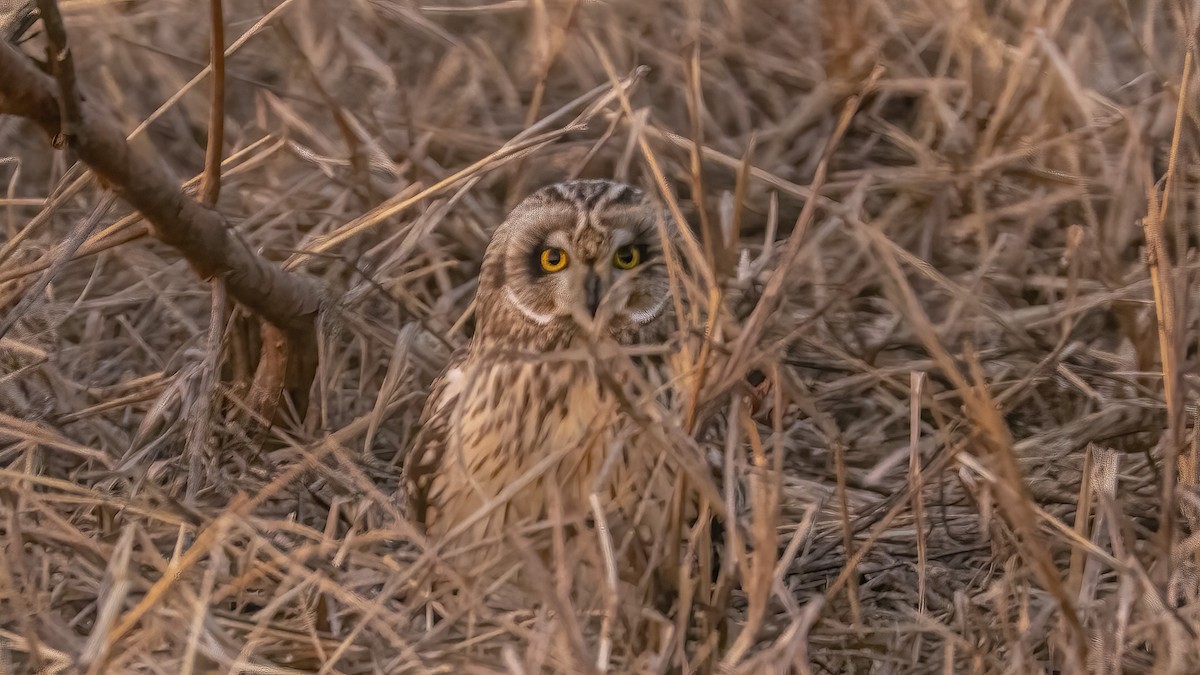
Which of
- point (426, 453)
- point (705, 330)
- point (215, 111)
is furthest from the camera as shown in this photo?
point (426, 453)

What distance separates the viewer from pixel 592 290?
258cm

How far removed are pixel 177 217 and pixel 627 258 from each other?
0.86 meters

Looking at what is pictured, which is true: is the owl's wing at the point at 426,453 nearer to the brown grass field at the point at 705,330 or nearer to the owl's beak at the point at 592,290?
the brown grass field at the point at 705,330

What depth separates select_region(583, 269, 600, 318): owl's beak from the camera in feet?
8.43

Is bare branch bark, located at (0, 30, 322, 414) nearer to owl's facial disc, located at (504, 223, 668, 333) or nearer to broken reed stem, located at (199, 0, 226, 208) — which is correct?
broken reed stem, located at (199, 0, 226, 208)

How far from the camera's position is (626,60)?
13.8 feet

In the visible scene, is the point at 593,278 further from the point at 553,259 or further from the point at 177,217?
the point at 177,217

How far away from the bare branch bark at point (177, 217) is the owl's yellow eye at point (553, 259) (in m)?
0.58

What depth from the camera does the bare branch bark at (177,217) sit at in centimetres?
221

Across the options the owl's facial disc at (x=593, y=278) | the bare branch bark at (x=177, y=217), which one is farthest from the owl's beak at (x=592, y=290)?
the bare branch bark at (x=177, y=217)

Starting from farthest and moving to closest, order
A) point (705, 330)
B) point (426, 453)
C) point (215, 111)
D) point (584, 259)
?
point (426, 453) < point (584, 259) < point (215, 111) < point (705, 330)

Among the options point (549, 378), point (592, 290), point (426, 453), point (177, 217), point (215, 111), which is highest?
point (215, 111)

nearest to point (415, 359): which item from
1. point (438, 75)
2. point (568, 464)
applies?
point (568, 464)

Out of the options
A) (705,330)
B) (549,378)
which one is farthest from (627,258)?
(705,330)
